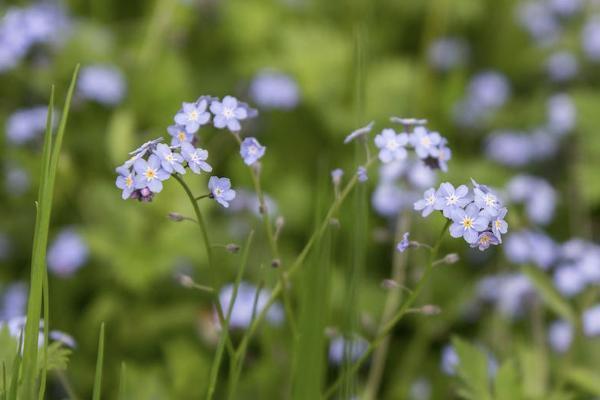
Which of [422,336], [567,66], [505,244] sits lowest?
[422,336]

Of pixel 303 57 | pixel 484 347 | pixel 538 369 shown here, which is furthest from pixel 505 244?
pixel 303 57

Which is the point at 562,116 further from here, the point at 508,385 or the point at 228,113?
the point at 228,113

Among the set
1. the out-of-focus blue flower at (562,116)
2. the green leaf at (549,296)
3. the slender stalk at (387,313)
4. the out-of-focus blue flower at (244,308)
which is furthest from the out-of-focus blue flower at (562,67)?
the out-of-focus blue flower at (244,308)

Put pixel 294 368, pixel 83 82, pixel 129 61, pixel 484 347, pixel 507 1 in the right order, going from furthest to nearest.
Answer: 1. pixel 507 1
2. pixel 129 61
3. pixel 83 82
4. pixel 484 347
5. pixel 294 368

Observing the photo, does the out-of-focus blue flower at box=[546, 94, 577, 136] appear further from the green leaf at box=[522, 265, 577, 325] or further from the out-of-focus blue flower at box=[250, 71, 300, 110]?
the green leaf at box=[522, 265, 577, 325]

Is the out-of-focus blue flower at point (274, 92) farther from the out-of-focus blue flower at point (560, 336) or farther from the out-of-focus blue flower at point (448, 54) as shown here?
the out-of-focus blue flower at point (560, 336)

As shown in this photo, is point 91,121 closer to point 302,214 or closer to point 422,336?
point 302,214
